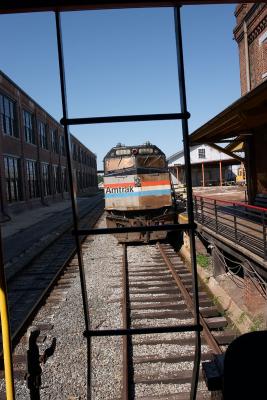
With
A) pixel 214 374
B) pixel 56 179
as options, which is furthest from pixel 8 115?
pixel 214 374

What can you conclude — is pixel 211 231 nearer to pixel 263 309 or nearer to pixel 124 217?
pixel 124 217

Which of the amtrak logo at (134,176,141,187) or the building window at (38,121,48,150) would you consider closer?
the amtrak logo at (134,176,141,187)

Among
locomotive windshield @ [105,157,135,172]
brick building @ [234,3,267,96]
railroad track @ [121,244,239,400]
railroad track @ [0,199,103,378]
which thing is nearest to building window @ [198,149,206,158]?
brick building @ [234,3,267,96]

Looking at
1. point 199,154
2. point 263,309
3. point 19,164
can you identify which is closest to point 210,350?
point 263,309

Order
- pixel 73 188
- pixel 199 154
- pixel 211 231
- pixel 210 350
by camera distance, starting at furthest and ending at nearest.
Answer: pixel 199 154
pixel 211 231
pixel 210 350
pixel 73 188

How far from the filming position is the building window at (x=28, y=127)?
1346 inches

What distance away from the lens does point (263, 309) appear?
764cm

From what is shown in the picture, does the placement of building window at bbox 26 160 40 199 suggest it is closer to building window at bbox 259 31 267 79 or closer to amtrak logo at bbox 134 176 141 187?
amtrak logo at bbox 134 176 141 187

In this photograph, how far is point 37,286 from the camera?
10008 mm

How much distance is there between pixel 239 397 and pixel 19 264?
1135cm

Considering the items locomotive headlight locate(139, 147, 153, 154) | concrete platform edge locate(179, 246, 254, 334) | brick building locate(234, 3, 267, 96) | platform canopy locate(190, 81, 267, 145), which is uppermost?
brick building locate(234, 3, 267, 96)

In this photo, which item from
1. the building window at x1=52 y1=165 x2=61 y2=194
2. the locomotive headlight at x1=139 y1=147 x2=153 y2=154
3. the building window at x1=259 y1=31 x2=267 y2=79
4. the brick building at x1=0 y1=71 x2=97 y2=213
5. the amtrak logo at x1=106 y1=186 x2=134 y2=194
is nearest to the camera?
the building window at x1=259 y1=31 x2=267 y2=79

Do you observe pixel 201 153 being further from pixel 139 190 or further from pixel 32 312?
pixel 32 312

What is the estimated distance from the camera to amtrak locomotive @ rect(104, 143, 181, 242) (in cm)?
1428
